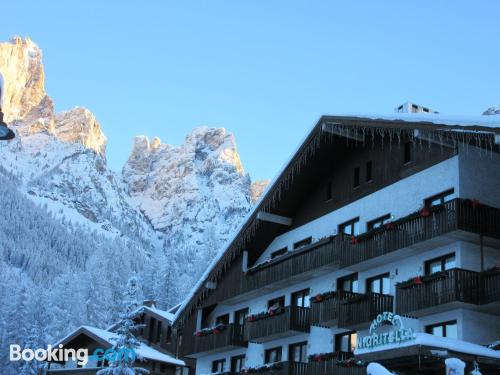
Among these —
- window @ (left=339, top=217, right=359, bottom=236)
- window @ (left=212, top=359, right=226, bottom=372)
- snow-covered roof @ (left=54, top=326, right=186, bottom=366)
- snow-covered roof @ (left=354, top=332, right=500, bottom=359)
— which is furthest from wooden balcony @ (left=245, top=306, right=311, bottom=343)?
snow-covered roof @ (left=54, top=326, right=186, bottom=366)

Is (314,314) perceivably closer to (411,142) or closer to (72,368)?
(411,142)

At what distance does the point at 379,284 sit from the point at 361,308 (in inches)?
63.8

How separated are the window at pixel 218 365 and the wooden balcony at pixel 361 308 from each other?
34.6 ft

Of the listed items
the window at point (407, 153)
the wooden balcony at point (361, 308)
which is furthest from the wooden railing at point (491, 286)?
the window at point (407, 153)

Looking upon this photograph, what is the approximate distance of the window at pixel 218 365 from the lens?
37.1m

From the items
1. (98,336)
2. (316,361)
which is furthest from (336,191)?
(98,336)

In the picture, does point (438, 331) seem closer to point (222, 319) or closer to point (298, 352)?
point (298, 352)

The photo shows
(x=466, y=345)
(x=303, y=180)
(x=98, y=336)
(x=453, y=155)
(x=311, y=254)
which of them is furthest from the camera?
(x=98, y=336)

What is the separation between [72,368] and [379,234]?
31.0 metres

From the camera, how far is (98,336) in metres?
48.5

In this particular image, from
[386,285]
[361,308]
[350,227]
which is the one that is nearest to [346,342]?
[361,308]

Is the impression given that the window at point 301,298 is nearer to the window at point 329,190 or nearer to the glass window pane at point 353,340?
the glass window pane at point 353,340

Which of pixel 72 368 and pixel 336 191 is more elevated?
pixel 336 191

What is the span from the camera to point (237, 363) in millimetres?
36094
